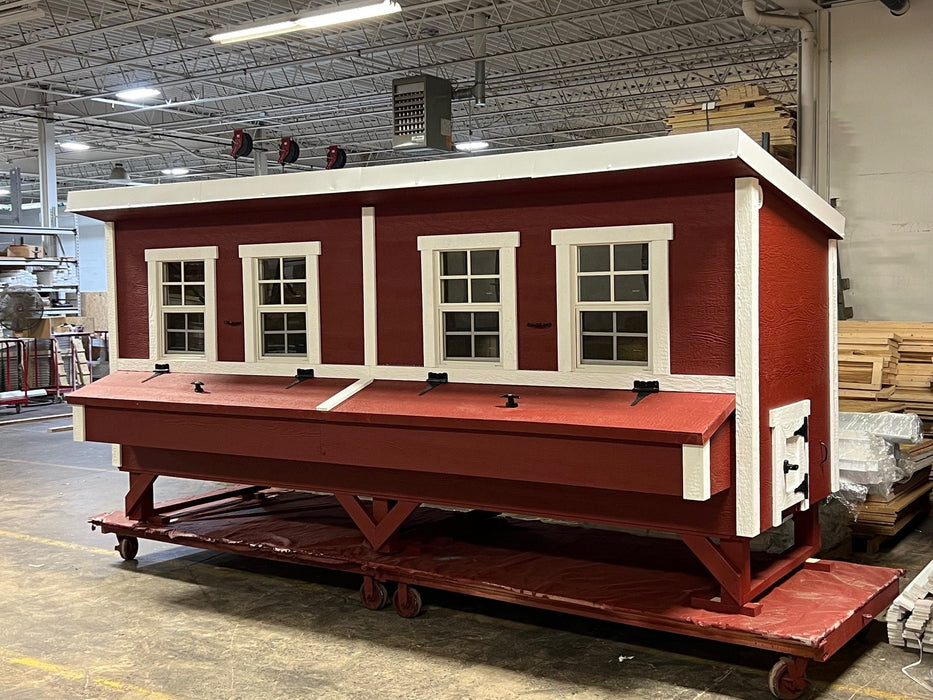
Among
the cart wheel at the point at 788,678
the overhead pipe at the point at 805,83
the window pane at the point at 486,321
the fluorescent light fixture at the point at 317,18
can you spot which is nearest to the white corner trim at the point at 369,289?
the window pane at the point at 486,321

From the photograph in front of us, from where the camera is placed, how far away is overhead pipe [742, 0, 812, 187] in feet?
42.2

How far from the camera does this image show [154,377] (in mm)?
8609

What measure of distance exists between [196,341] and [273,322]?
0.91 meters

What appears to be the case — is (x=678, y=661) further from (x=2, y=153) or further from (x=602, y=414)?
(x=2, y=153)

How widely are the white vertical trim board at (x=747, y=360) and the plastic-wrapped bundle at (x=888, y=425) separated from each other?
11.6ft

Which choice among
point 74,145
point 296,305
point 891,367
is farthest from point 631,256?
point 74,145

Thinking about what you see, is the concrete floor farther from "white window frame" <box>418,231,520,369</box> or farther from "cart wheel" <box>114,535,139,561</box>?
"white window frame" <box>418,231,520,369</box>

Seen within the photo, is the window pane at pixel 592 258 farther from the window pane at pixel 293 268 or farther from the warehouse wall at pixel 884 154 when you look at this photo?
the warehouse wall at pixel 884 154

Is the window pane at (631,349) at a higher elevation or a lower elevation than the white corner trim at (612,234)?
lower

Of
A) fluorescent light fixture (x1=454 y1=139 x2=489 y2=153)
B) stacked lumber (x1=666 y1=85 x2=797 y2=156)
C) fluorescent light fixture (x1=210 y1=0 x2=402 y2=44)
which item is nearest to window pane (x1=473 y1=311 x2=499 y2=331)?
stacked lumber (x1=666 y1=85 x2=797 y2=156)

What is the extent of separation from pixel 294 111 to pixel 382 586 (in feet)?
72.1

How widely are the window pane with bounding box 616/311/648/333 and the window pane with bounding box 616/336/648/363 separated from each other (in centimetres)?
6

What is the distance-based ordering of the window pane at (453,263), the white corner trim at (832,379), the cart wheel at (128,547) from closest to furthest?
the window pane at (453,263) < the white corner trim at (832,379) < the cart wheel at (128,547)

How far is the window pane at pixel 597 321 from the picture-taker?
6.71 meters
